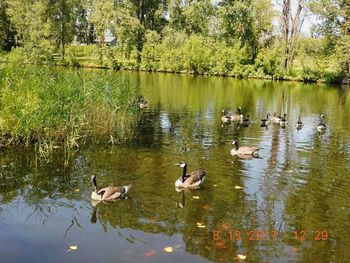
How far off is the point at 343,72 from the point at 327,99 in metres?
24.8

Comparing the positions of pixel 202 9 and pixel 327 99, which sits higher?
pixel 202 9

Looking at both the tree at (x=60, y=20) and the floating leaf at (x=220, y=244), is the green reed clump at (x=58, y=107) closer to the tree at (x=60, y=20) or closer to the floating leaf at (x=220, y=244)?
the floating leaf at (x=220, y=244)

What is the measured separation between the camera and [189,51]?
69500 millimetres

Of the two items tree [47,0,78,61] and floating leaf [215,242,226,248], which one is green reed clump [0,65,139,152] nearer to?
floating leaf [215,242,226,248]

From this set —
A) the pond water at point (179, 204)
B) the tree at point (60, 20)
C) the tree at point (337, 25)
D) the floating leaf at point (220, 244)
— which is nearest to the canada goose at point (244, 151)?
the pond water at point (179, 204)

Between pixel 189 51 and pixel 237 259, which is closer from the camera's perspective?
pixel 237 259

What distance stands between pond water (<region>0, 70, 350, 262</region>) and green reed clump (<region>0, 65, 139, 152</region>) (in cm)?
78

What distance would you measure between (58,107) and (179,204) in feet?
23.5

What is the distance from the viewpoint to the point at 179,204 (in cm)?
1201

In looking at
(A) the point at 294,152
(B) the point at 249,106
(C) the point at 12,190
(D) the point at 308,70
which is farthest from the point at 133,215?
(D) the point at 308,70

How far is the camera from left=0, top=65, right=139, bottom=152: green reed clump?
1577 cm

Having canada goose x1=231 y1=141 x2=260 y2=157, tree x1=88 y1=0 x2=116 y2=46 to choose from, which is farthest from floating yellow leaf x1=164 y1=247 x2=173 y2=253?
tree x1=88 y1=0 x2=116 y2=46

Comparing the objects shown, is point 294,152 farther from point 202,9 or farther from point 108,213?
point 202,9
